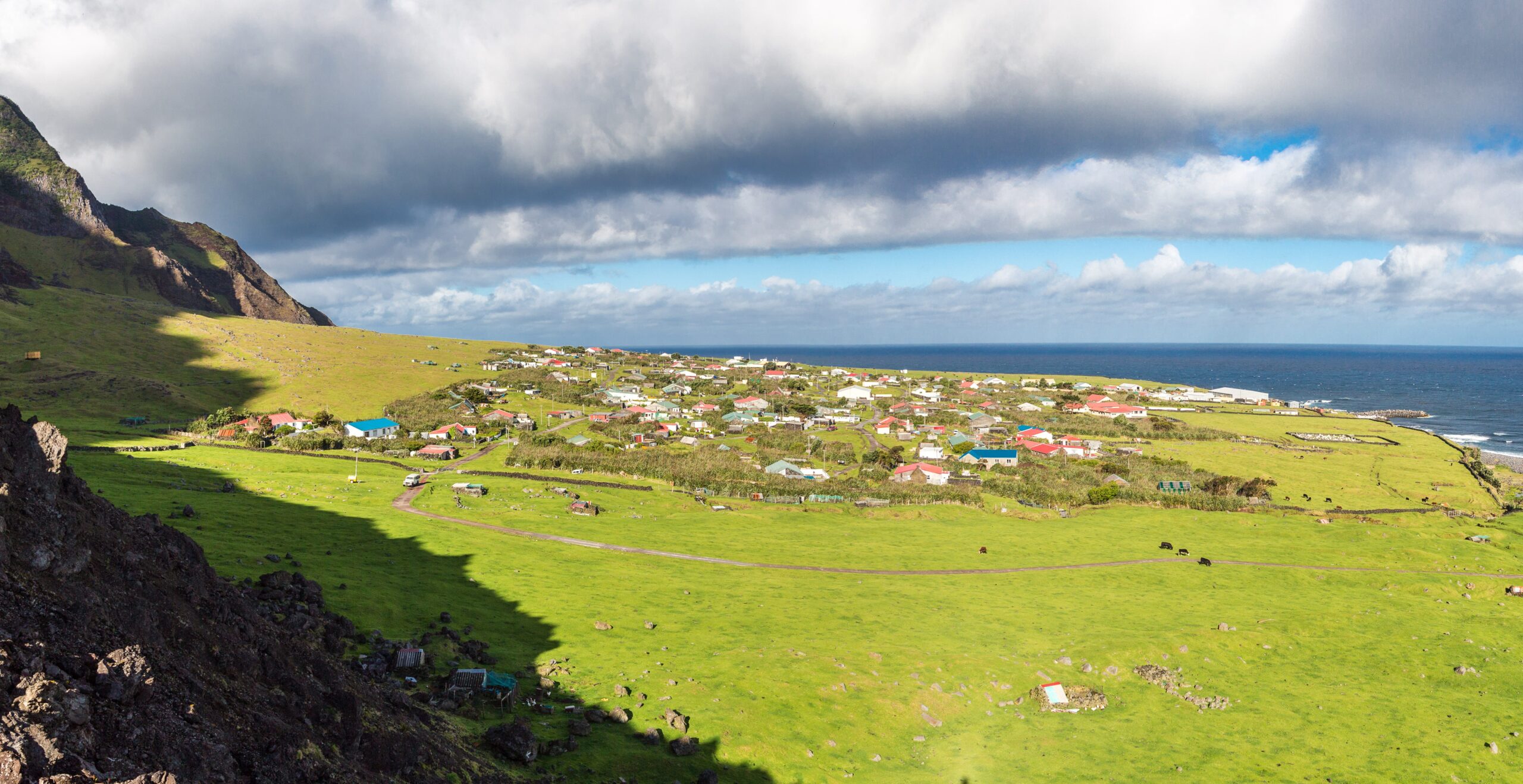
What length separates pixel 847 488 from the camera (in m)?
88.8

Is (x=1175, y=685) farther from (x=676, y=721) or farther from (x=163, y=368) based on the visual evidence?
(x=163, y=368)

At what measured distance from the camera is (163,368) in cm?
13362

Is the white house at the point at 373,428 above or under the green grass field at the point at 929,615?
above

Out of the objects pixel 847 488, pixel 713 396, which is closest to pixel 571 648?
pixel 847 488

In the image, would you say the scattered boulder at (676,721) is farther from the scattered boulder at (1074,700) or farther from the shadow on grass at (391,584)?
the scattered boulder at (1074,700)

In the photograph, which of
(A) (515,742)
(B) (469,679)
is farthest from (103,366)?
(A) (515,742)

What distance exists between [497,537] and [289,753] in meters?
44.7

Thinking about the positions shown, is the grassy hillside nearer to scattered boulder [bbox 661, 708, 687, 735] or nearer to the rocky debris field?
scattered boulder [bbox 661, 708, 687, 735]

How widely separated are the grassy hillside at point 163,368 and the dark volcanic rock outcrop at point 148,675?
80096 mm

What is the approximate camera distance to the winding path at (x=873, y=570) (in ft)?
193

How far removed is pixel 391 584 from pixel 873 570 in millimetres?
35178

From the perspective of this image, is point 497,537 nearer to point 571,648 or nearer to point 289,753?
point 571,648

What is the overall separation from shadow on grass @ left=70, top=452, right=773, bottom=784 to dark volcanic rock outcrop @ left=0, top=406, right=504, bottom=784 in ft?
17.4

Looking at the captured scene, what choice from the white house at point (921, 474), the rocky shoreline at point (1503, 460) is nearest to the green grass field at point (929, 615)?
the white house at point (921, 474)
